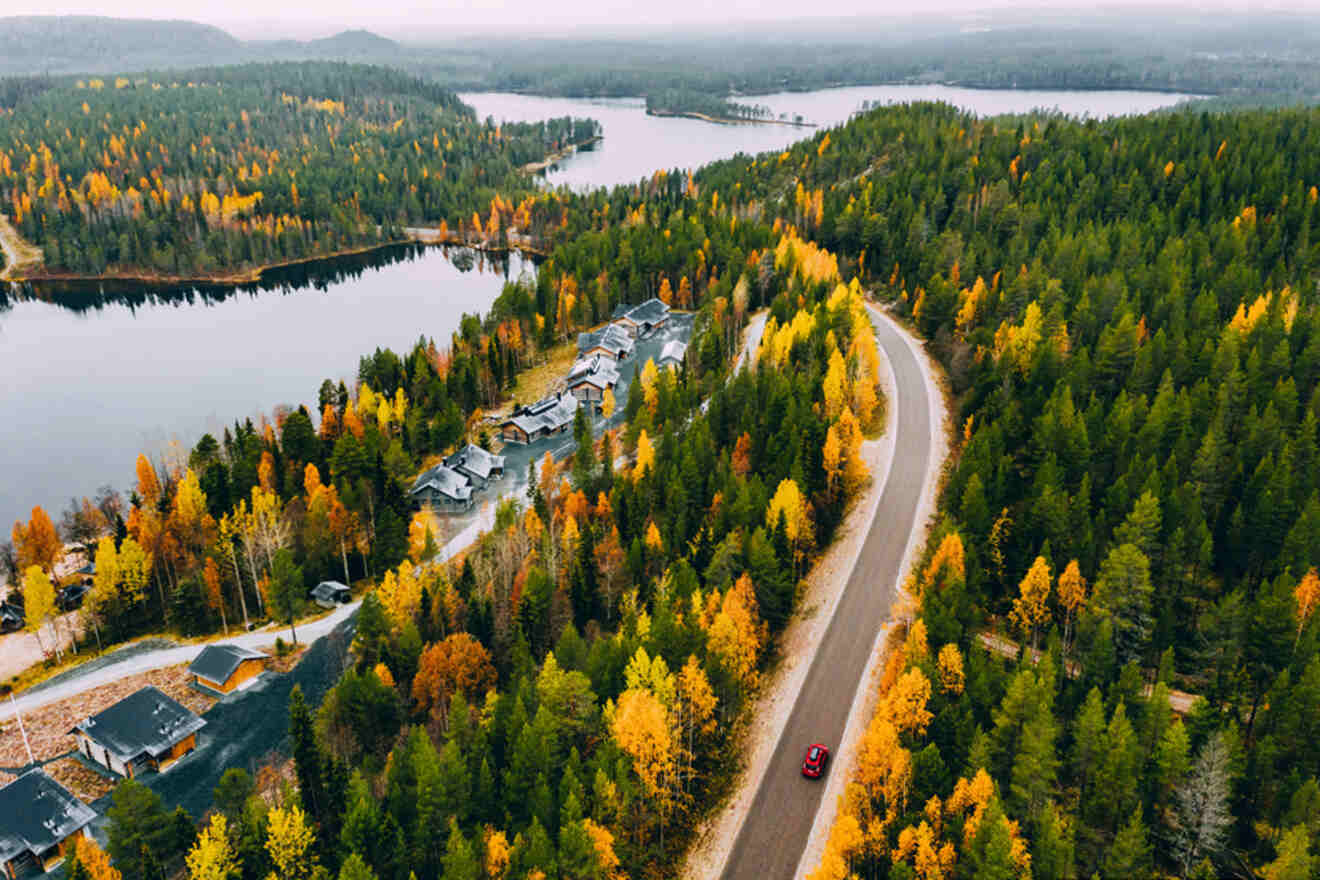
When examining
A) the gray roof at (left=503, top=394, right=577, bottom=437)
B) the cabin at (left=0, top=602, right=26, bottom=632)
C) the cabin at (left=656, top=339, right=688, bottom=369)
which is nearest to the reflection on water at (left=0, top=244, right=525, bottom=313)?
the cabin at (left=656, top=339, right=688, bottom=369)

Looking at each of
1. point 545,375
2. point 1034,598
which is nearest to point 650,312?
point 545,375

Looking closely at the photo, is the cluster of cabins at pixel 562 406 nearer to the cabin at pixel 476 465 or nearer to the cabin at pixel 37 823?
the cabin at pixel 476 465

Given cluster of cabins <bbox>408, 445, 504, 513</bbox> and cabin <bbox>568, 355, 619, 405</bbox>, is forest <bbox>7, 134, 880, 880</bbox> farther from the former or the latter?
cabin <bbox>568, 355, 619, 405</bbox>

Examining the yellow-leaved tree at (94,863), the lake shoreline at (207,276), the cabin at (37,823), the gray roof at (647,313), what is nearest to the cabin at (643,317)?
the gray roof at (647,313)

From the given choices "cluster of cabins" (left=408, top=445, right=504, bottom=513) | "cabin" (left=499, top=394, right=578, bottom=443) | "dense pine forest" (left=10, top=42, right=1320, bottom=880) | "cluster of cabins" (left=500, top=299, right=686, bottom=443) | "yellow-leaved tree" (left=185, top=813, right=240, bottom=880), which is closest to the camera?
"yellow-leaved tree" (left=185, top=813, right=240, bottom=880)

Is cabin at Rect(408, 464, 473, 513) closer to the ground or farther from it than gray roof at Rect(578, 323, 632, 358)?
closer to the ground

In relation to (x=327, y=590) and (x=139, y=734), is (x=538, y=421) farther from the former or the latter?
(x=139, y=734)
